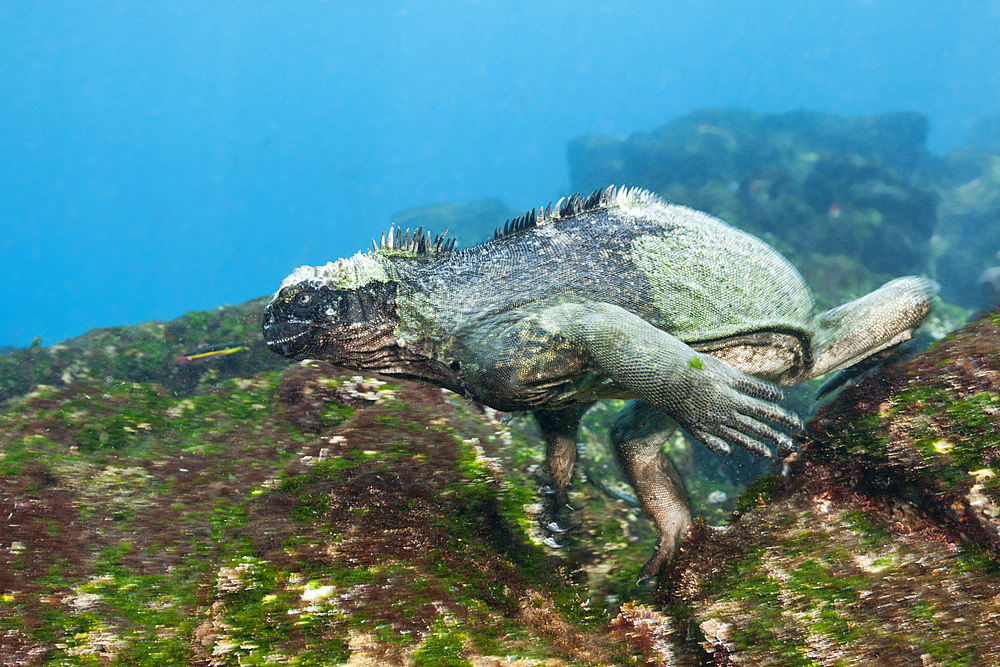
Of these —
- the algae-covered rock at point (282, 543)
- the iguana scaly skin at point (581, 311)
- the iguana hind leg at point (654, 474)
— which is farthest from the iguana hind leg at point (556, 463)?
the iguana scaly skin at point (581, 311)

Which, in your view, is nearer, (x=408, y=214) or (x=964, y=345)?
(x=964, y=345)

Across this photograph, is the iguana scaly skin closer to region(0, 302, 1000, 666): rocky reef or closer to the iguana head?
the iguana head

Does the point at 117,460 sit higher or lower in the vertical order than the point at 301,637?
higher

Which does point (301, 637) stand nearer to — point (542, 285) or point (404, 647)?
point (404, 647)

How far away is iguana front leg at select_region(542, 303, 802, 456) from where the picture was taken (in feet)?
8.58

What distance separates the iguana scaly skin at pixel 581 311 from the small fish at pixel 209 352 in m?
5.44

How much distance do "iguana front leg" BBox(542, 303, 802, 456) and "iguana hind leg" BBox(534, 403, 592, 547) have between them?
1.35 metres

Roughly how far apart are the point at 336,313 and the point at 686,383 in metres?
A: 2.03

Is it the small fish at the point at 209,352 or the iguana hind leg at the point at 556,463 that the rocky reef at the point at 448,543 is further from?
the small fish at the point at 209,352

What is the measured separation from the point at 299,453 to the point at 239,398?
4.94 feet

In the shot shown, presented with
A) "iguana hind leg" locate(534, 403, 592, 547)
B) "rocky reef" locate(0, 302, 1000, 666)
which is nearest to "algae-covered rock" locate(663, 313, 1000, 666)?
"rocky reef" locate(0, 302, 1000, 666)

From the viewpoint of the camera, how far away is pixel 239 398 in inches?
207

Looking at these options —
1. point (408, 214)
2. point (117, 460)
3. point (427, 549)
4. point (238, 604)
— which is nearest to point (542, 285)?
point (427, 549)

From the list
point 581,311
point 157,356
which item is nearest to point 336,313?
point 581,311
